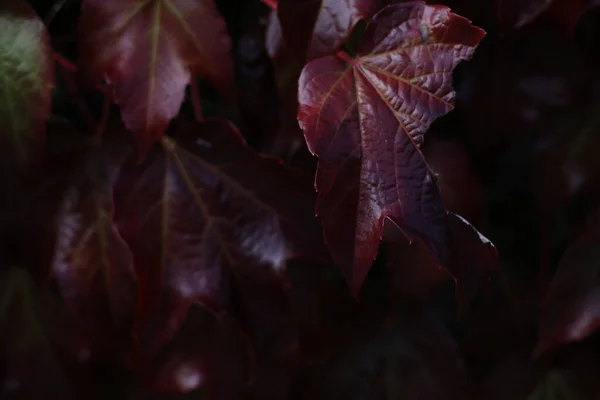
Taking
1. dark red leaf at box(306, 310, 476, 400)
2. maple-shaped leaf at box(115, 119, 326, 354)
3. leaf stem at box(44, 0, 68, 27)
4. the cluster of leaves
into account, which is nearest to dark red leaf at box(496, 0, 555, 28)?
the cluster of leaves

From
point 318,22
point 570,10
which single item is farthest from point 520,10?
point 318,22

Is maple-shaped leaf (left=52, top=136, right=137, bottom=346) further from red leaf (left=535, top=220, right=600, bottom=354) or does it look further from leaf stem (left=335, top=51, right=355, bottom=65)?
red leaf (left=535, top=220, right=600, bottom=354)

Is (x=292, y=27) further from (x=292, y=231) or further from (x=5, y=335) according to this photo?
(x=5, y=335)

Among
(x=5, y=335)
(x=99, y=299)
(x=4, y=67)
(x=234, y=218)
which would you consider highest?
(x=4, y=67)

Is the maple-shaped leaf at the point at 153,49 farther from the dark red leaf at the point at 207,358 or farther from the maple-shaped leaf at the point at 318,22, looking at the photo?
the dark red leaf at the point at 207,358

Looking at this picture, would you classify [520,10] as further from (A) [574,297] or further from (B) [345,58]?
(A) [574,297]

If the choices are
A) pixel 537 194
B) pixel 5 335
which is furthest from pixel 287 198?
pixel 5 335
